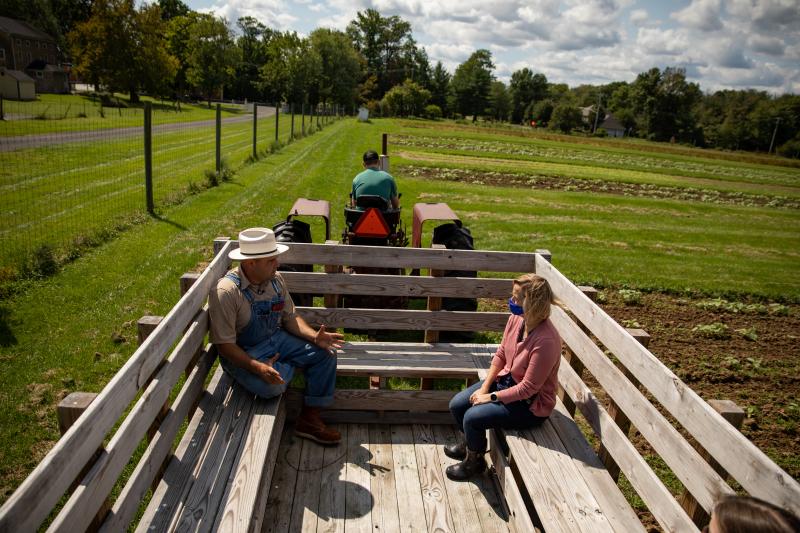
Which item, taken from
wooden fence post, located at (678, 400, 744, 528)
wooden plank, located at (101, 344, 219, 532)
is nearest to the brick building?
wooden plank, located at (101, 344, 219, 532)

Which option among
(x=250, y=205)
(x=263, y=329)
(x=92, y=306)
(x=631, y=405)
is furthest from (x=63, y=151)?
(x=631, y=405)

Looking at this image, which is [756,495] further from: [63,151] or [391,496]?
[63,151]

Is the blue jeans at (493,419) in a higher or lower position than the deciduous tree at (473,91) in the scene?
lower

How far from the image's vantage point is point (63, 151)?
1638 cm

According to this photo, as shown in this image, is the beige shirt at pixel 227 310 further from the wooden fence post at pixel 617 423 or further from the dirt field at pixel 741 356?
the dirt field at pixel 741 356

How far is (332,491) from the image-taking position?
12.1 ft

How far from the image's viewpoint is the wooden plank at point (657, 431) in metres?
2.41

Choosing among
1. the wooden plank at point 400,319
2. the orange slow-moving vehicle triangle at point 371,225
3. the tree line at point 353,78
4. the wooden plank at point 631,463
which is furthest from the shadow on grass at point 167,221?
the tree line at point 353,78

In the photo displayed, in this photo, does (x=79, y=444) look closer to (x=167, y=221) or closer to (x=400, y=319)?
(x=400, y=319)

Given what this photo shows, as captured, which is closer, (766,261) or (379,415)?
(379,415)

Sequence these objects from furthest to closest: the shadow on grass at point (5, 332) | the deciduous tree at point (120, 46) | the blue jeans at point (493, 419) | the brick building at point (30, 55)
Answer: the brick building at point (30, 55) < the deciduous tree at point (120, 46) < the shadow on grass at point (5, 332) < the blue jeans at point (493, 419)

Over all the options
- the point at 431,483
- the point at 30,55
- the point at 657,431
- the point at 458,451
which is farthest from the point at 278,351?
the point at 30,55

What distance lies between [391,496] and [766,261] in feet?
37.9

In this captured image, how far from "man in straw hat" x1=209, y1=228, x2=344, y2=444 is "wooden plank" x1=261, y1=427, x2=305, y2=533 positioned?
0.44 ft
